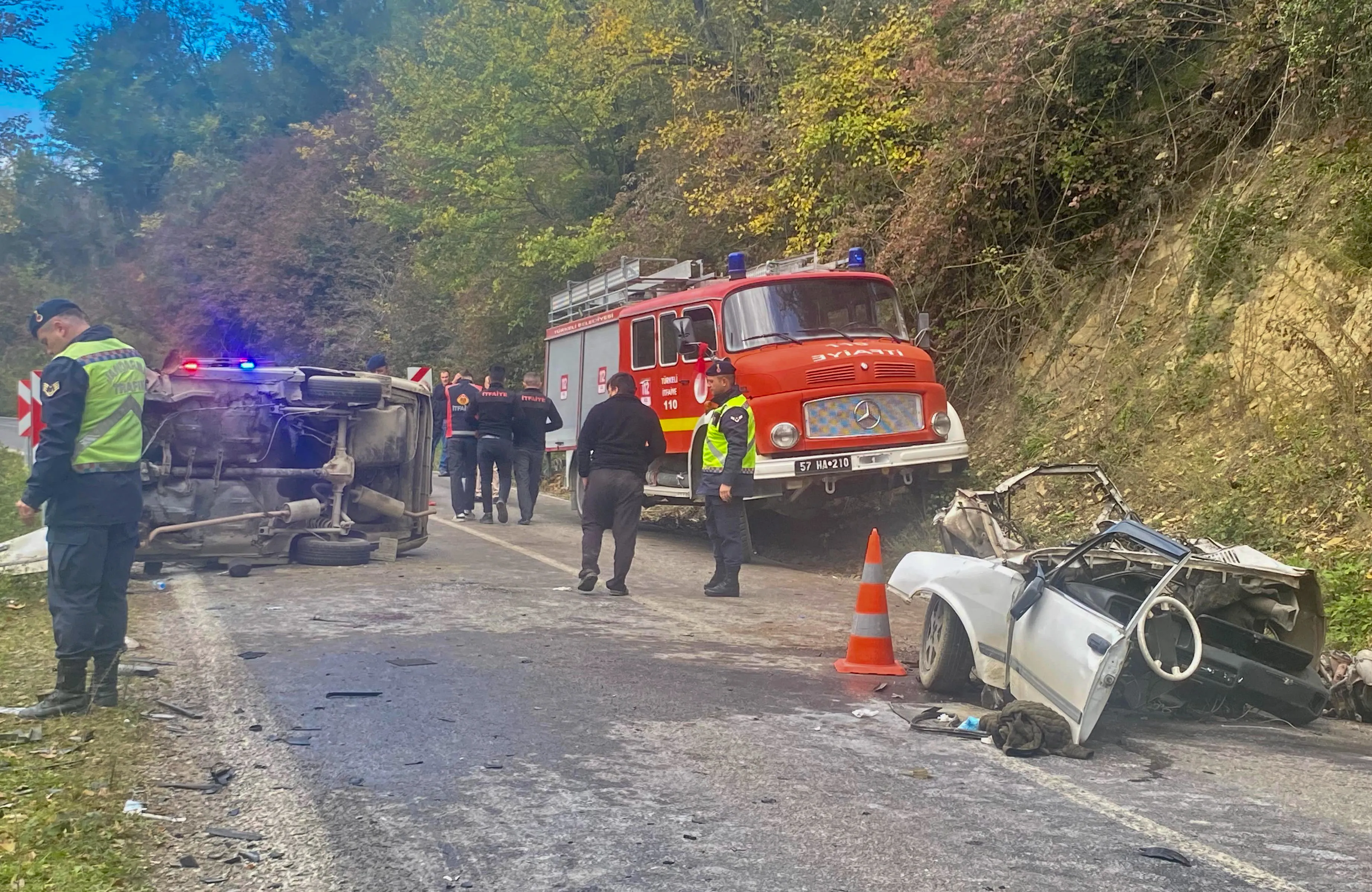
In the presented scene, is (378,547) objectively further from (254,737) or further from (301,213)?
(301,213)

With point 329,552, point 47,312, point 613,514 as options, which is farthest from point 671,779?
point 329,552

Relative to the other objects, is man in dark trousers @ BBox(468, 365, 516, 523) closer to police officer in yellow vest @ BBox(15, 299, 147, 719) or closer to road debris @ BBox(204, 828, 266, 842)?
police officer in yellow vest @ BBox(15, 299, 147, 719)

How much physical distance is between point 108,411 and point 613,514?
4767 mm

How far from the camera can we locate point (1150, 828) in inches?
171

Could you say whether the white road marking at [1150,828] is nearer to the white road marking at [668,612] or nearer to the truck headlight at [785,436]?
the white road marking at [668,612]

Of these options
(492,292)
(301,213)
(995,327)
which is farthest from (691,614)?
(301,213)

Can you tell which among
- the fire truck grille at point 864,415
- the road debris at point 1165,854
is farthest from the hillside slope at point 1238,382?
the road debris at point 1165,854

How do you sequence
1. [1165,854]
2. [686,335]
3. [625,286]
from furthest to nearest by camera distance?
[625,286], [686,335], [1165,854]

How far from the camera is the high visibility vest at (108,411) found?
5.75 m

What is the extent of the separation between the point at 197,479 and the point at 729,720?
20.3 ft

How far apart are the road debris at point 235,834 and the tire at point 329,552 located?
22.3 ft

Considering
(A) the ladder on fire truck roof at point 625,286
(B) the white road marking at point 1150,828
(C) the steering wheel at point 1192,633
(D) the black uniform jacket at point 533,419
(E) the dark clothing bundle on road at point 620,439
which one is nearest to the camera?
(B) the white road marking at point 1150,828

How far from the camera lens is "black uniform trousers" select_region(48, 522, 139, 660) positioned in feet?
18.5

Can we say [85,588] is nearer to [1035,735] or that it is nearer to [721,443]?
[1035,735]
